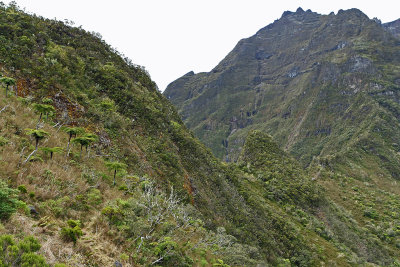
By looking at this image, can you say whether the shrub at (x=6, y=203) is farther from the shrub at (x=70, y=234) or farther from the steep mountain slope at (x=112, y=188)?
the shrub at (x=70, y=234)

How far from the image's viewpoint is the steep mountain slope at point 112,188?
22.2ft

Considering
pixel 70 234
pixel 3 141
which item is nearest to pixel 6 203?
pixel 70 234

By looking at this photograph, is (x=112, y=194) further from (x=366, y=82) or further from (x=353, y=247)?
(x=366, y=82)

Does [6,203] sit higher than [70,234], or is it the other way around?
[6,203]

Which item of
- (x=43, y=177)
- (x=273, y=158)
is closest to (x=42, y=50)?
(x=43, y=177)

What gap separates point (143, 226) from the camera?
8297 mm

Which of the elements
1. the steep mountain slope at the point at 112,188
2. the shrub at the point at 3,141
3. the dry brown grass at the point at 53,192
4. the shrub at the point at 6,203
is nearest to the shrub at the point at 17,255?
the steep mountain slope at the point at 112,188

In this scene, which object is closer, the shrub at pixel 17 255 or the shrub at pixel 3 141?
the shrub at pixel 17 255

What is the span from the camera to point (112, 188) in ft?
34.7

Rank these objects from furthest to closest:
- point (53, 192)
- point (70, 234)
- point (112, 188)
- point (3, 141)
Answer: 1. point (112, 188)
2. point (3, 141)
3. point (53, 192)
4. point (70, 234)

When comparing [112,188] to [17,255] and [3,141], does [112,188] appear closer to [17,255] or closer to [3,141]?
[3,141]

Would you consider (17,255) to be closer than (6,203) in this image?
Yes

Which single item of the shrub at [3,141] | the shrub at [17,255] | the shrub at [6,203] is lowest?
the shrub at [17,255]

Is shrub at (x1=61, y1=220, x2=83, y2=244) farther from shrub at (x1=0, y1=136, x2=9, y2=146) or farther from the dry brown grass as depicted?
shrub at (x1=0, y1=136, x2=9, y2=146)
